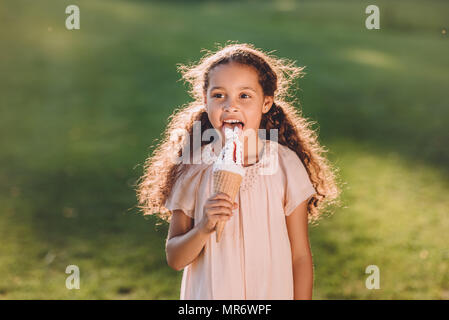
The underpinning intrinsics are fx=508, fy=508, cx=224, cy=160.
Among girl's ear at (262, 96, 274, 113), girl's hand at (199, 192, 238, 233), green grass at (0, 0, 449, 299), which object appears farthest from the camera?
green grass at (0, 0, 449, 299)

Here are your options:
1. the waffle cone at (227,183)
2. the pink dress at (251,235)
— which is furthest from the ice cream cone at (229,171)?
the pink dress at (251,235)

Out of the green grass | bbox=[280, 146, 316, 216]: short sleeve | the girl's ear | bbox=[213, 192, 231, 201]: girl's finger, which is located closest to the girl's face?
the girl's ear

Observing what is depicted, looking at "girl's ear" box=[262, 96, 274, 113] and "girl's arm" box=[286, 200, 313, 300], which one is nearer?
"girl's arm" box=[286, 200, 313, 300]

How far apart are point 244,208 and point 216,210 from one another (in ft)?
0.82

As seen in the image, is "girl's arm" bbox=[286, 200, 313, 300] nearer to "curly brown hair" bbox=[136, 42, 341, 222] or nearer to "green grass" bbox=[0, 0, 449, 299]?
"curly brown hair" bbox=[136, 42, 341, 222]

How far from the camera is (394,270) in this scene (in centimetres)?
429

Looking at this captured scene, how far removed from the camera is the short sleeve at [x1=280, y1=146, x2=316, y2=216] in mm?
2127

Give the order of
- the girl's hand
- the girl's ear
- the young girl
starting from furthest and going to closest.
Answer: the girl's ear
the young girl
the girl's hand

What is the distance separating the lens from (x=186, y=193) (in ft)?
7.21

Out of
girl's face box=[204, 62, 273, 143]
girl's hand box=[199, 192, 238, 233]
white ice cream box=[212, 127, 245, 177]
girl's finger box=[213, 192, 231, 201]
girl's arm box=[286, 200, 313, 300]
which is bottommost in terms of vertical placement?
girl's arm box=[286, 200, 313, 300]

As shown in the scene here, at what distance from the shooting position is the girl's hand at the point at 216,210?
74.4 inches

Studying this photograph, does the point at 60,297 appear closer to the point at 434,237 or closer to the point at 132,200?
the point at 132,200

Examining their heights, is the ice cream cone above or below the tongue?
below

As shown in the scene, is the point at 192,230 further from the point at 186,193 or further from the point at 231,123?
the point at 231,123
